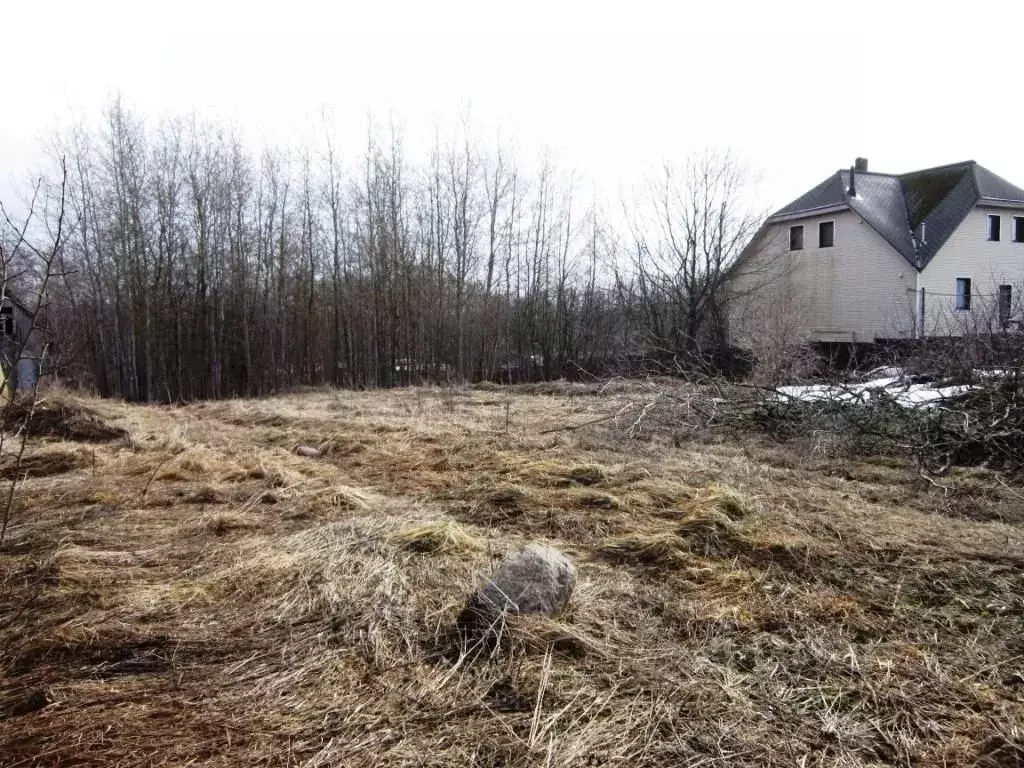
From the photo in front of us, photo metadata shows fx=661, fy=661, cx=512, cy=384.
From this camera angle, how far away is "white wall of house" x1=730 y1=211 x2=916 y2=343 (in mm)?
23953

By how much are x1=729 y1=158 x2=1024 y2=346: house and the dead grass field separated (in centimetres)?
1854

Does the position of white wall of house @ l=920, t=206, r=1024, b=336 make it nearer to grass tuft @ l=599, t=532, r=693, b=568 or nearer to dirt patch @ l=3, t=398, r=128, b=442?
grass tuft @ l=599, t=532, r=693, b=568

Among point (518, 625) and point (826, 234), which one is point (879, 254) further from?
point (518, 625)

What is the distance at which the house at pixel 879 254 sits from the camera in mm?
23922

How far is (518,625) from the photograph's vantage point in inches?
125

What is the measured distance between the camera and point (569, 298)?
1175 inches

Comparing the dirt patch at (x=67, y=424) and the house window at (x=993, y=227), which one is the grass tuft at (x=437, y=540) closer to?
the dirt patch at (x=67, y=424)

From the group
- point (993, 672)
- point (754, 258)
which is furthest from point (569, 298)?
point (993, 672)

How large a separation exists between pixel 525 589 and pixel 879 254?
25764 millimetres

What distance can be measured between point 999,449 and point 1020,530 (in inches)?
96.8

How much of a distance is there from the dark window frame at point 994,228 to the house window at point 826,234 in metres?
5.55

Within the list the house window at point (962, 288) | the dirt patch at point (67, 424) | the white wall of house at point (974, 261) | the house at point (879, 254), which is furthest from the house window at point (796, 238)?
the dirt patch at point (67, 424)

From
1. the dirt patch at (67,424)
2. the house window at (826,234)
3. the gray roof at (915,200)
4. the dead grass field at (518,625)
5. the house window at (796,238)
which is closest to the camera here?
the dead grass field at (518,625)

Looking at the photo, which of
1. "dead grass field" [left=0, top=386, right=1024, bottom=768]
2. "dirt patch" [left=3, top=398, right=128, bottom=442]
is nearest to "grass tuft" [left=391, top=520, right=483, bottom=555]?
"dead grass field" [left=0, top=386, right=1024, bottom=768]
